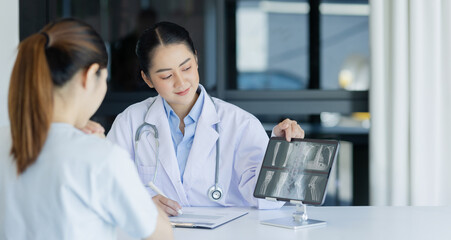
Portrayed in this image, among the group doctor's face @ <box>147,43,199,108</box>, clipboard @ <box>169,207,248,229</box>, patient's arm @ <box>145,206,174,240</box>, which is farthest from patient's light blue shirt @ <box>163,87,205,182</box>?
patient's arm @ <box>145,206,174,240</box>

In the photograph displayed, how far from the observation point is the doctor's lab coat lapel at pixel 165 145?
2.08 meters

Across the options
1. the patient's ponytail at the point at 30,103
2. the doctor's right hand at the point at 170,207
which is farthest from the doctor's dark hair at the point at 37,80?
the doctor's right hand at the point at 170,207

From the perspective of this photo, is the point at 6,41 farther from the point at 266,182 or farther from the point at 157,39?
the point at 266,182

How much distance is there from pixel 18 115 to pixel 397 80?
6.42 feet

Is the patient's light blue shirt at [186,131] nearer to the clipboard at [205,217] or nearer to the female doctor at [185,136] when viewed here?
the female doctor at [185,136]

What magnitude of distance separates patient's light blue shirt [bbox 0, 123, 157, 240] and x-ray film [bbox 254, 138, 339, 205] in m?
0.72

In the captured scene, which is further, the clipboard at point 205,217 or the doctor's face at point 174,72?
the doctor's face at point 174,72

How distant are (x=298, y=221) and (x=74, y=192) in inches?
34.4

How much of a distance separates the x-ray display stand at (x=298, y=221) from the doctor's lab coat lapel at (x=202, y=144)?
0.40m

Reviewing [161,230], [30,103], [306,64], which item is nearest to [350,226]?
[161,230]

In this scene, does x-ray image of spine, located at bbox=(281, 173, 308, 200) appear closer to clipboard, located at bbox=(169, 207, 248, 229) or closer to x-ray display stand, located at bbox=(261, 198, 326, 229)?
x-ray display stand, located at bbox=(261, 198, 326, 229)

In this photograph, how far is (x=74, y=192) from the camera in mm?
1139

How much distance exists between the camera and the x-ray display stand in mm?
1745

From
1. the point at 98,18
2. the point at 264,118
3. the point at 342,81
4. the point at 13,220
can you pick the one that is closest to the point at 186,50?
the point at 13,220
